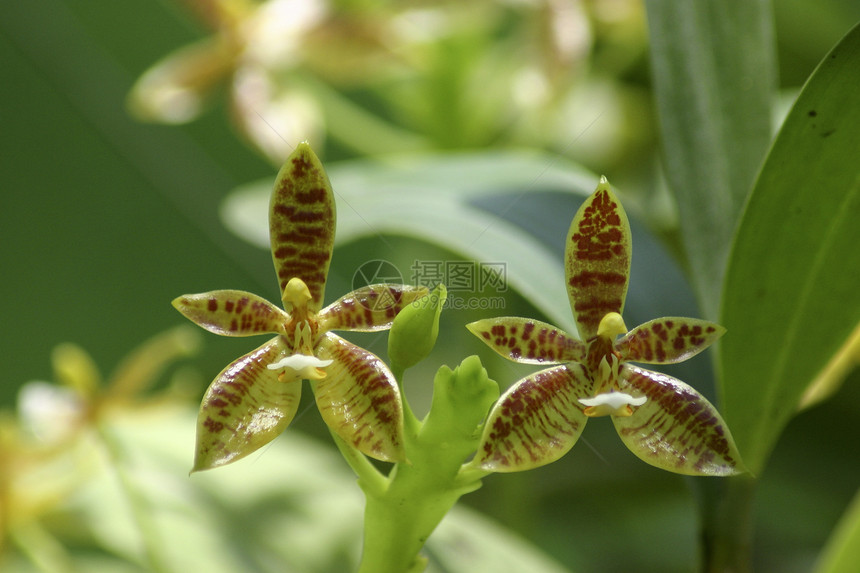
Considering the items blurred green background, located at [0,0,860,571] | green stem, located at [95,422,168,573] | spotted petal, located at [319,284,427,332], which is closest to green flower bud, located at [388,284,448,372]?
spotted petal, located at [319,284,427,332]

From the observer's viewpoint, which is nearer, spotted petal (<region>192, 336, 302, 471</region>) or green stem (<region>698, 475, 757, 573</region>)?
spotted petal (<region>192, 336, 302, 471</region>)

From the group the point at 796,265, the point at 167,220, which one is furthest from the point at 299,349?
the point at 167,220

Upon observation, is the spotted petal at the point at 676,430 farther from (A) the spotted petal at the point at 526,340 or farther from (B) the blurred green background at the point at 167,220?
(B) the blurred green background at the point at 167,220

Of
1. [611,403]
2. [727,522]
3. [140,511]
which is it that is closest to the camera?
[611,403]

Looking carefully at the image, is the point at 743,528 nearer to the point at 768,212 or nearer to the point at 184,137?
the point at 768,212

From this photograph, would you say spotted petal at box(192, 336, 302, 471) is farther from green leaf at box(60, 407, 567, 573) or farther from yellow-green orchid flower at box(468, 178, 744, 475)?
green leaf at box(60, 407, 567, 573)

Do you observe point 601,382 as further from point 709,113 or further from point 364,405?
point 709,113

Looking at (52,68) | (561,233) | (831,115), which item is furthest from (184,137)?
(831,115)
